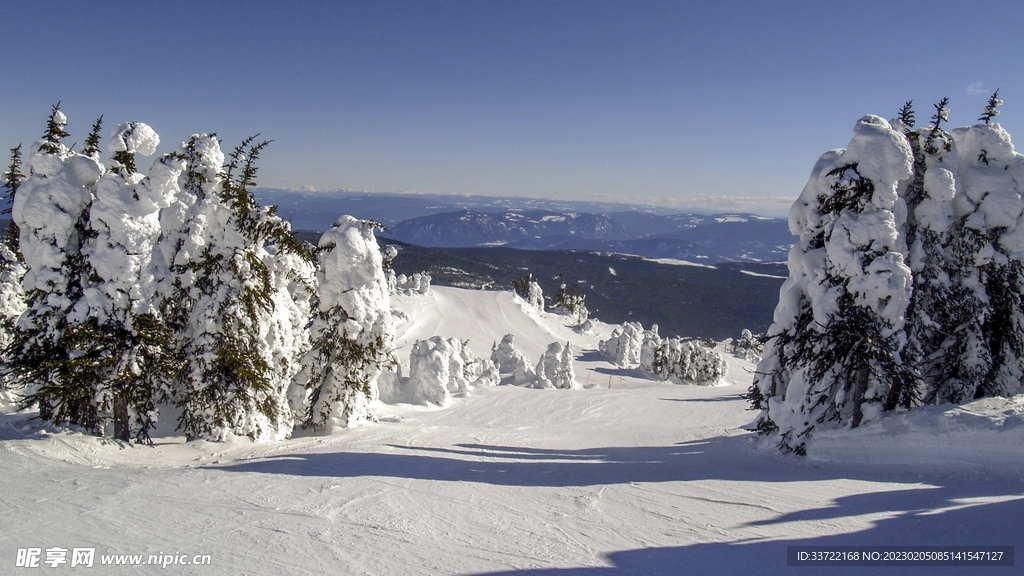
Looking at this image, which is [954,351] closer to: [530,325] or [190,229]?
[190,229]

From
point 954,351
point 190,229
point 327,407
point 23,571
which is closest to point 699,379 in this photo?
point 954,351

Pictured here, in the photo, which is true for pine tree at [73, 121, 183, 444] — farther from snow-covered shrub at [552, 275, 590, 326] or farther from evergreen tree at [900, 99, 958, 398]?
snow-covered shrub at [552, 275, 590, 326]

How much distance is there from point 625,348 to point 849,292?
149 feet

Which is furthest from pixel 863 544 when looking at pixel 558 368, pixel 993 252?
pixel 558 368

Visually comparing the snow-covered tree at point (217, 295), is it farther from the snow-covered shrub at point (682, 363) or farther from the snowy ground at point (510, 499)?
the snow-covered shrub at point (682, 363)

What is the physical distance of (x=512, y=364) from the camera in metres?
39.3

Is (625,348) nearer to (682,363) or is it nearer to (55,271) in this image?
(682,363)

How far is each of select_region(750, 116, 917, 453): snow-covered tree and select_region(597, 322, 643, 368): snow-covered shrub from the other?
4257cm

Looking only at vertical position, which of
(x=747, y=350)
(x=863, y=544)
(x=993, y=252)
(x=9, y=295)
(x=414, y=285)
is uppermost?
(x=993, y=252)

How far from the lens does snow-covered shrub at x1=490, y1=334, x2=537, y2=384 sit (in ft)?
120

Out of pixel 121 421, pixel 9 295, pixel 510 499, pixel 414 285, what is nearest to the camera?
pixel 510 499

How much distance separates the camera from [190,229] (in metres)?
13.1

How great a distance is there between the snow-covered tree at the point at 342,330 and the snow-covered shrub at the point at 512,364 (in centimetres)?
2061

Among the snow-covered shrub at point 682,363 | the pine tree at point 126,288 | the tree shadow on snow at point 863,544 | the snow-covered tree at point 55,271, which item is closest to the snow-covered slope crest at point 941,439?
the tree shadow on snow at point 863,544
